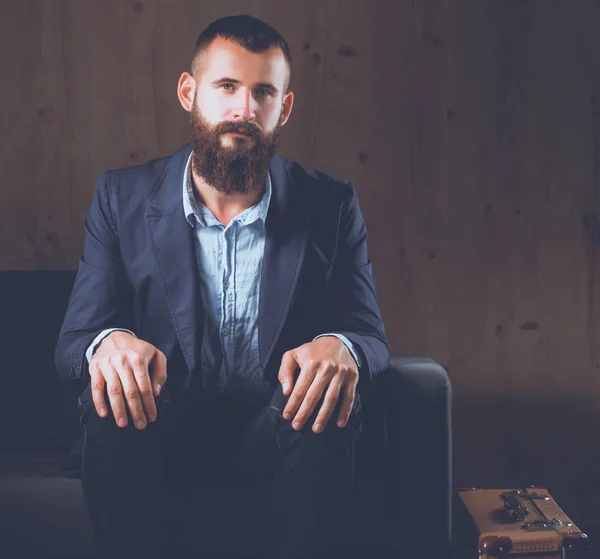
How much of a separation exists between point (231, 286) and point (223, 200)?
0.72ft

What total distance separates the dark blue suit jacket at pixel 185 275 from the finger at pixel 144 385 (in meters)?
0.26

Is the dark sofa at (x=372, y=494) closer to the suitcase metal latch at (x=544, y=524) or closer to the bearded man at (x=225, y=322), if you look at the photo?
the bearded man at (x=225, y=322)

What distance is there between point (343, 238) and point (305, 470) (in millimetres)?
645

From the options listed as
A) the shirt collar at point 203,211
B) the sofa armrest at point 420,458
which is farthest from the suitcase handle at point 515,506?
the shirt collar at point 203,211

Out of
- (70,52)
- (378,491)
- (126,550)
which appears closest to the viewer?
(126,550)

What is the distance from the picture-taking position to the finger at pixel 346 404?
139 cm

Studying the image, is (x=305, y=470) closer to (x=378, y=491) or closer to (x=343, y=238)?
(x=378, y=491)

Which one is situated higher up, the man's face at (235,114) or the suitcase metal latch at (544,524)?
the man's face at (235,114)

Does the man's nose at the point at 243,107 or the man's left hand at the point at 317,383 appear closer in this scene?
the man's left hand at the point at 317,383

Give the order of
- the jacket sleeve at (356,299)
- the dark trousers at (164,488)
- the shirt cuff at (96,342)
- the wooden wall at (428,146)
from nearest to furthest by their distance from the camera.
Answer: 1. the dark trousers at (164,488)
2. the shirt cuff at (96,342)
3. the jacket sleeve at (356,299)
4. the wooden wall at (428,146)

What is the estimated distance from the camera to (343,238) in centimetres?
181

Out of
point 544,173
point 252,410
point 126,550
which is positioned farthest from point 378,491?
point 544,173

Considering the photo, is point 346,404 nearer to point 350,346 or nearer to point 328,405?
point 328,405

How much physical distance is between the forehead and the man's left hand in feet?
2.16
